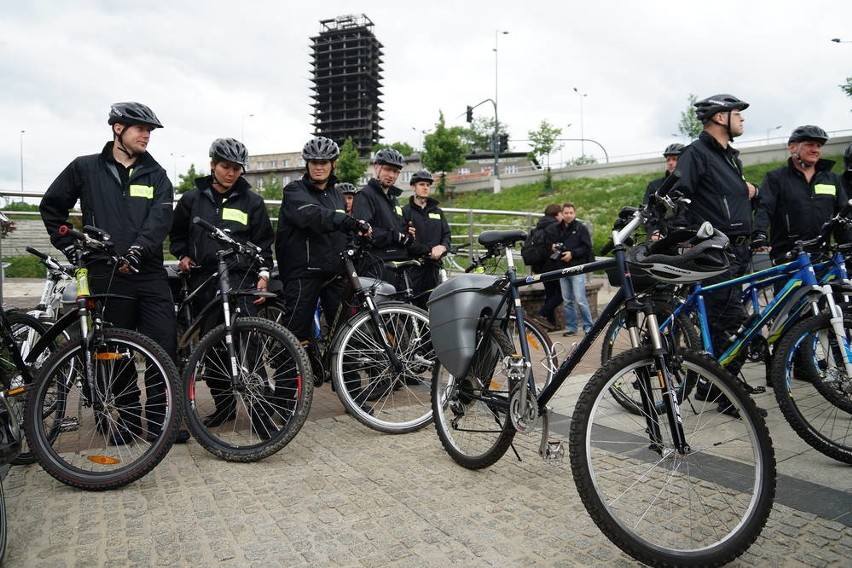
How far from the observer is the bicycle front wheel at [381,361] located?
4.47m

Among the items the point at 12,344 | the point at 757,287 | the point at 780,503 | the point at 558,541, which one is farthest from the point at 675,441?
the point at 12,344

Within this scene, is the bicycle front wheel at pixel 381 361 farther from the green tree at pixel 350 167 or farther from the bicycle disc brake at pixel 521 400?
the green tree at pixel 350 167

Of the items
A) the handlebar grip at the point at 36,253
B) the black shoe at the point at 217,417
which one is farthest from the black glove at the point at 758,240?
the handlebar grip at the point at 36,253

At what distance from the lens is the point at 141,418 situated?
3883mm

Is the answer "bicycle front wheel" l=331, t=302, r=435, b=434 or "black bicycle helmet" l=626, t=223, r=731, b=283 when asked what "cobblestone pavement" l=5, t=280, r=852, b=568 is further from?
"black bicycle helmet" l=626, t=223, r=731, b=283

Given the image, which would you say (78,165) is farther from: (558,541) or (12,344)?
(558,541)

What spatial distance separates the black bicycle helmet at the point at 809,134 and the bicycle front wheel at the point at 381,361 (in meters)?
3.88

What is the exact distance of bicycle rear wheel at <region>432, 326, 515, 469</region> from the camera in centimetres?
352

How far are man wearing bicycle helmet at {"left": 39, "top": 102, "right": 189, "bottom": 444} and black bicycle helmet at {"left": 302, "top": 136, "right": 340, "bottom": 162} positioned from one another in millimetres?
1159

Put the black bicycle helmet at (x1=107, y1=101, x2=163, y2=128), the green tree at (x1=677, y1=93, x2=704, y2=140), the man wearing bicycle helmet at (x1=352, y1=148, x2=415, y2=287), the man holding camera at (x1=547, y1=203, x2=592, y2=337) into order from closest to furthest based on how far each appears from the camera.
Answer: the black bicycle helmet at (x1=107, y1=101, x2=163, y2=128)
the man wearing bicycle helmet at (x1=352, y1=148, x2=415, y2=287)
the man holding camera at (x1=547, y1=203, x2=592, y2=337)
the green tree at (x1=677, y1=93, x2=704, y2=140)

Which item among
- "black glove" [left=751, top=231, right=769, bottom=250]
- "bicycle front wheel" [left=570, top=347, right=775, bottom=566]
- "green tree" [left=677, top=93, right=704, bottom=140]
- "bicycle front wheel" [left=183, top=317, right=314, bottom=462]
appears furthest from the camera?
"green tree" [left=677, top=93, right=704, bottom=140]

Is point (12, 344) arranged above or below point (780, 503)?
above

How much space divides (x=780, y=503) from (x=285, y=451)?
2.81 meters

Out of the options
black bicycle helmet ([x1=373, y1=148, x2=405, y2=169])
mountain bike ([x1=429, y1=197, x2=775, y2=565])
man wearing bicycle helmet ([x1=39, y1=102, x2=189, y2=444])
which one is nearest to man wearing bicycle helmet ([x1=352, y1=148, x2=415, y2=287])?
black bicycle helmet ([x1=373, y1=148, x2=405, y2=169])
